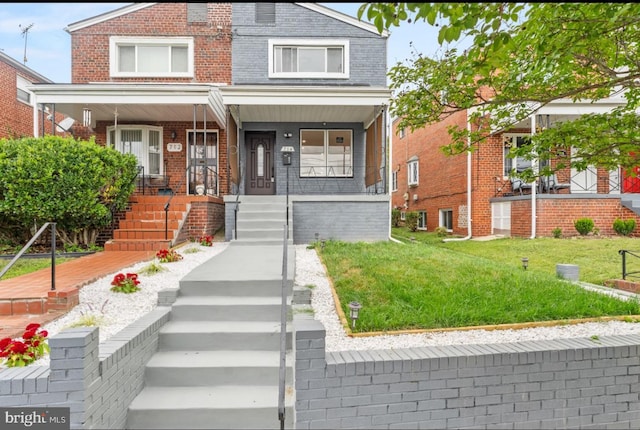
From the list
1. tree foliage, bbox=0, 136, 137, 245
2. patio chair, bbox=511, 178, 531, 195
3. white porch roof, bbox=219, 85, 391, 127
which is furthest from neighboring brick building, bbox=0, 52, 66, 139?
patio chair, bbox=511, 178, 531, 195

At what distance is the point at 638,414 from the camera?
3.12 meters

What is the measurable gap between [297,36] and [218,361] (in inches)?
478

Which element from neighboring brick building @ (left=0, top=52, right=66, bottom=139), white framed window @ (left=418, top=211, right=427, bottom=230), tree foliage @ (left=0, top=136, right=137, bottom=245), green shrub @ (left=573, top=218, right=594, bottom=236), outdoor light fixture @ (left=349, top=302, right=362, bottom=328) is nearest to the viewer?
outdoor light fixture @ (left=349, top=302, right=362, bottom=328)

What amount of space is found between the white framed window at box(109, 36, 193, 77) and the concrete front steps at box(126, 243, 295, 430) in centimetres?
1040

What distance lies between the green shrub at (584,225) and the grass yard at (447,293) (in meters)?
4.96

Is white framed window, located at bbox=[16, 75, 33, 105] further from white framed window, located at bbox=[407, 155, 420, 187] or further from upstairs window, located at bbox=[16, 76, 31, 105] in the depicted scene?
white framed window, located at bbox=[407, 155, 420, 187]

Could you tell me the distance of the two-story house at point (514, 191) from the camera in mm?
12086

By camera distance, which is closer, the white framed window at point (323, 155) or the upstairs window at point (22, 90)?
the white framed window at point (323, 155)

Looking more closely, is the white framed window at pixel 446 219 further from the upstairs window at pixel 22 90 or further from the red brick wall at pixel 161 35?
the upstairs window at pixel 22 90

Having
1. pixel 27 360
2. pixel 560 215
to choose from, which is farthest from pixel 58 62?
pixel 560 215

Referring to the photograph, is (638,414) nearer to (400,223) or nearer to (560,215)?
(560,215)

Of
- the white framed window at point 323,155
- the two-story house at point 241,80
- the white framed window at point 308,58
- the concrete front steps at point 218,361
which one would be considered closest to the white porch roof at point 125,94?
the two-story house at point 241,80

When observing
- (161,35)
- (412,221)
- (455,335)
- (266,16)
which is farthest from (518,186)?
(161,35)

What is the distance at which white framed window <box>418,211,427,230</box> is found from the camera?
1841 centimetres
